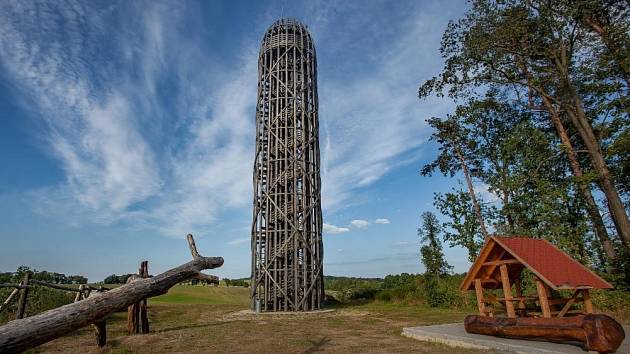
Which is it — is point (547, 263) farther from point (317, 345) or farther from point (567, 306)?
point (317, 345)

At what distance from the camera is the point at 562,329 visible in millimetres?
7645

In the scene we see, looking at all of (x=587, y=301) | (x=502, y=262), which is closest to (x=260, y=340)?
(x=502, y=262)

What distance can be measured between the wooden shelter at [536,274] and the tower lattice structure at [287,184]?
1172 centimetres

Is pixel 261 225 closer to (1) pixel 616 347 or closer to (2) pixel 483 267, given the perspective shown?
(2) pixel 483 267

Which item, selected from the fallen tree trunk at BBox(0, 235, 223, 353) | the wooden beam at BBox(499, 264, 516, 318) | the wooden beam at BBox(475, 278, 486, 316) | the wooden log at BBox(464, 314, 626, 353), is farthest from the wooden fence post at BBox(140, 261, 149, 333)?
the wooden beam at BBox(499, 264, 516, 318)

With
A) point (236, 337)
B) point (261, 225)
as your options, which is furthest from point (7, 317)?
point (261, 225)

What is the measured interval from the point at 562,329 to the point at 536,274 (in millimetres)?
1219

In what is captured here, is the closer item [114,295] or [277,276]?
[114,295]

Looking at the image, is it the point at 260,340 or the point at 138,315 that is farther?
the point at 138,315

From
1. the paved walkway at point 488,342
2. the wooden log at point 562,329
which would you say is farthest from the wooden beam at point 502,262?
the paved walkway at point 488,342

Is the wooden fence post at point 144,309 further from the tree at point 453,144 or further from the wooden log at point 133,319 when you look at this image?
the tree at point 453,144

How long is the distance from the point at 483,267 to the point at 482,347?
2.92 meters

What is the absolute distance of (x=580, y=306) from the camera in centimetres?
1503

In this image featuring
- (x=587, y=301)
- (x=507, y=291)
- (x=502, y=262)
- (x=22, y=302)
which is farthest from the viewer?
(x=22, y=302)
